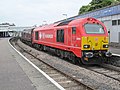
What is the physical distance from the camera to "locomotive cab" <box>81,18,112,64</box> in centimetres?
1578

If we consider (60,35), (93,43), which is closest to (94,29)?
(93,43)

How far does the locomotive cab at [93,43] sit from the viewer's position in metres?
15.8

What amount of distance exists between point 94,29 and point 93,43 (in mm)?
1058

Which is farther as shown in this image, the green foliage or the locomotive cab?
the green foliage

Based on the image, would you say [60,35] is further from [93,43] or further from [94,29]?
[93,43]

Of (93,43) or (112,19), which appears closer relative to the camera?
(93,43)

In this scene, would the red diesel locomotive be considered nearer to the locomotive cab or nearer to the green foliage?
the locomotive cab

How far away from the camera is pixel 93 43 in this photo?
632 inches

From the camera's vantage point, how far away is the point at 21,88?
928cm

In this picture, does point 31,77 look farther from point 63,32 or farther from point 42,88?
point 63,32

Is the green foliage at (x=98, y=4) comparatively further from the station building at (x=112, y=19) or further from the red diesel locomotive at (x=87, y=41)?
the red diesel locomotive at (x=87, y=41)

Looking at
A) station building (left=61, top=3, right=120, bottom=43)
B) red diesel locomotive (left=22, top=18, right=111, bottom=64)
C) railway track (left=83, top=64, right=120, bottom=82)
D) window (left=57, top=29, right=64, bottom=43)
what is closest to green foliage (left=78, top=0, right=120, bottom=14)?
station building (left=61, top=3, right=120, bottom=43)

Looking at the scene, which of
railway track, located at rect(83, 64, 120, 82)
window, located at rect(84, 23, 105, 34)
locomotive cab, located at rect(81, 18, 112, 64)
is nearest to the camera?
railway track, located at rect(83, 64, 120, 82)

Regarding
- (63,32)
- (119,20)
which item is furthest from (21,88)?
(119,20)
